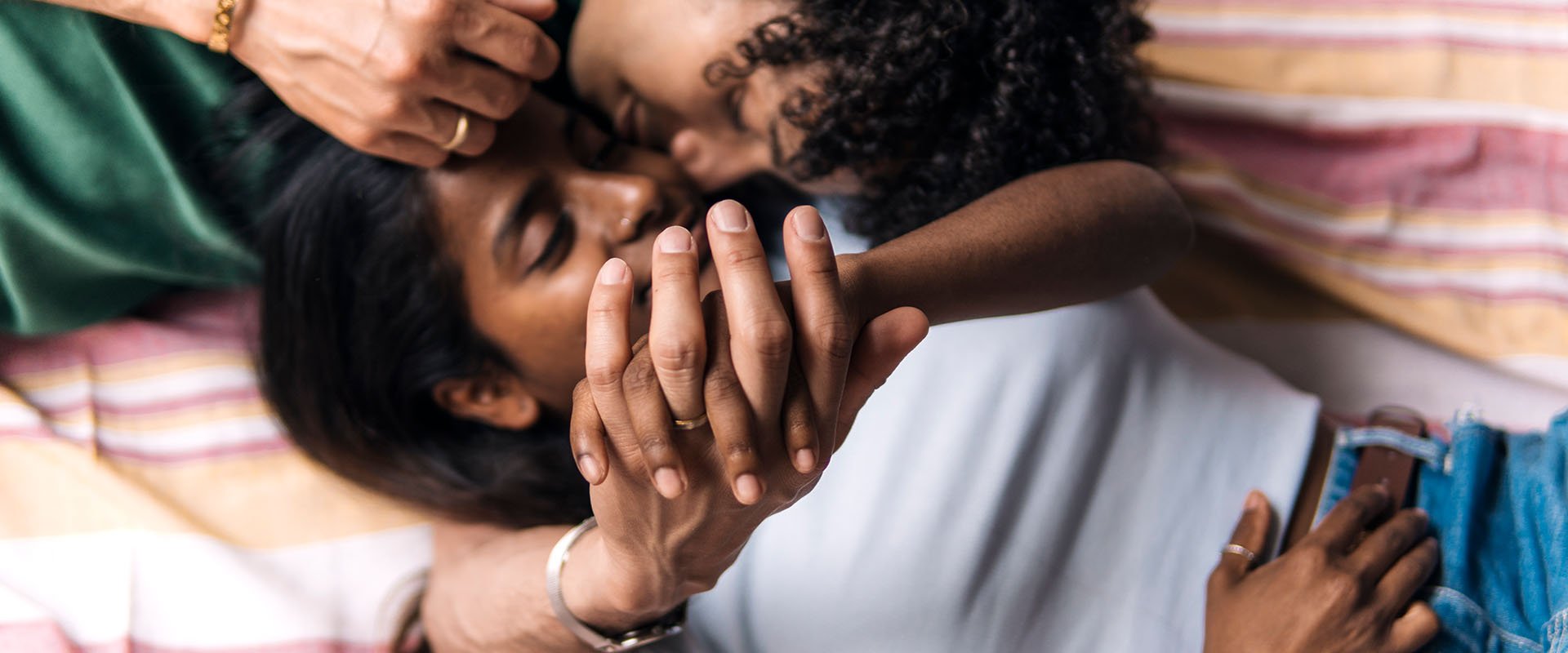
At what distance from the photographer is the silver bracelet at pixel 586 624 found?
978mm

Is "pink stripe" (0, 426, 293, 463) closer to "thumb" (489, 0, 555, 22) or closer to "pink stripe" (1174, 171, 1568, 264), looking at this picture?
"thumb" (489, 0, 555, 22)

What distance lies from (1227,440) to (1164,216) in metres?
0.26

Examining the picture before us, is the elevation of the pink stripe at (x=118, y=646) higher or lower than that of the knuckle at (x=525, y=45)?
lower

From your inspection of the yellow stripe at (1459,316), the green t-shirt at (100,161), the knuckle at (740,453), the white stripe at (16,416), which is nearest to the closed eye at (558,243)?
the green t-shirt at (100,161)

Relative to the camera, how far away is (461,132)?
3.21 feet

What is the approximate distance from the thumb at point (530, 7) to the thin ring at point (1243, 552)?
81cm

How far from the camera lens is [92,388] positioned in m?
1.31

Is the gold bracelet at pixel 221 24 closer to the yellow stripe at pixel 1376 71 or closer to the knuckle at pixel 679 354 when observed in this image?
the knuckle at pixel 679 354

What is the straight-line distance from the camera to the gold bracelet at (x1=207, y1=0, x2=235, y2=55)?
0.97m

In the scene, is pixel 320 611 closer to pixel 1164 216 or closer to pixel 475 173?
pixel 475 173

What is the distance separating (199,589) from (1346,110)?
4.88 feet

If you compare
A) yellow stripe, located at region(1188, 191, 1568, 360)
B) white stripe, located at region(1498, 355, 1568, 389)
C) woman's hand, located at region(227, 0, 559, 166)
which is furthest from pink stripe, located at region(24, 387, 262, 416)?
white stripe, located at region(1498, 355, 1568, 389)

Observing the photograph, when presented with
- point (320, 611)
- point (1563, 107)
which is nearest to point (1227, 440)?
point (1563, 107)

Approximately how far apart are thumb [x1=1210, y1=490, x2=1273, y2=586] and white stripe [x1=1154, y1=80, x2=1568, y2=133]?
21.7 inches
